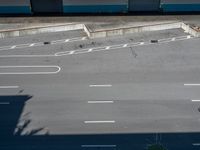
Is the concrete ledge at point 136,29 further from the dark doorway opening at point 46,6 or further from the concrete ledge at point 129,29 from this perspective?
the dark doorway opening at point 46,6

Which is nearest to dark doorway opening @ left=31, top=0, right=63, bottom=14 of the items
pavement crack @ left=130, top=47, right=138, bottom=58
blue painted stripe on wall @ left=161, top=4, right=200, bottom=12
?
blue painted stripe on wall @ left=161, top=4, right=200, bottom=12

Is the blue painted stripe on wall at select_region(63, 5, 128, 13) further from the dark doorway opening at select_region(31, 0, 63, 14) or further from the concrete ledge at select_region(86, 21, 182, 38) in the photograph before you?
the concrete ledge at select_region(86, 21, 182, 38)

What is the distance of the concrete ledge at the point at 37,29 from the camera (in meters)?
33.9

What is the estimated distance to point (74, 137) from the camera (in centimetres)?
1847

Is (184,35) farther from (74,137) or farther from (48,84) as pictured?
(74,137)

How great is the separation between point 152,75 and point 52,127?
10030 mm

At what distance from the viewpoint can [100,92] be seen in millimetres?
23141

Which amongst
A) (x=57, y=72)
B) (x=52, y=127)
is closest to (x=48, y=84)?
(x=57, y=72)

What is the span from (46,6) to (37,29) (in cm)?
576

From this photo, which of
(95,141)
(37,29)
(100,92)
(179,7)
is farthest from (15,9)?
(95,141)

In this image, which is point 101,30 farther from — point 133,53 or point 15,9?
point 15,9

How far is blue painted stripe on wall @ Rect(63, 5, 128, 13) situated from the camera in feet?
126

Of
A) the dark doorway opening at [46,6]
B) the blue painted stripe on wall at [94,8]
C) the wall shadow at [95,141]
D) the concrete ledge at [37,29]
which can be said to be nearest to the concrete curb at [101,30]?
the concrete ledge at [37,29]

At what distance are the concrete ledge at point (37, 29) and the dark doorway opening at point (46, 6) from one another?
4657mm
